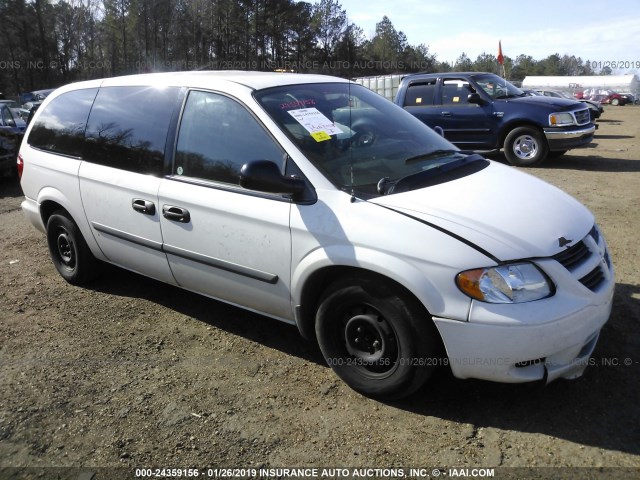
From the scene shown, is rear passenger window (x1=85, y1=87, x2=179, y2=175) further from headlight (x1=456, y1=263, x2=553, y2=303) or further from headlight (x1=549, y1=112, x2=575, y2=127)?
headlight (x1=549, y1=112, x2=575, y2=127)

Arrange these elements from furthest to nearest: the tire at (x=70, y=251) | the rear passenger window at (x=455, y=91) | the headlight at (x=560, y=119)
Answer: the rear passenger window at (x=455, y=91) → the headlight at (x=560, y=119) → the tire at (x=70, y=251)

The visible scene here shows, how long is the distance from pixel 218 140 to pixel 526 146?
8710 mm

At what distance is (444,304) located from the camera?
2.53 metres

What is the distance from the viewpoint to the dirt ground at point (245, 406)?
256 centimetres

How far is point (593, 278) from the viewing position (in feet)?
9.14

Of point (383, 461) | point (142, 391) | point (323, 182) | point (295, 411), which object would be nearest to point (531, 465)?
point (383, 461)

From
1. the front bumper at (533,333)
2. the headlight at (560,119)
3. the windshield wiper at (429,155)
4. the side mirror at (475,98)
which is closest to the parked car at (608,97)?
the headlight at (560,119)

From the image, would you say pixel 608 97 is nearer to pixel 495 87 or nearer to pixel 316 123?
pixel 495 87

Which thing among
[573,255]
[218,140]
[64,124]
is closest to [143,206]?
[218,140]

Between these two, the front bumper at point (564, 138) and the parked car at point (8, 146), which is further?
the front bumper at point (564, 138)

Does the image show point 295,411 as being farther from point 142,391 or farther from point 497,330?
point 497,330

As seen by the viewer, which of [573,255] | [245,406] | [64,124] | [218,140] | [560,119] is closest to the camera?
[573,255]

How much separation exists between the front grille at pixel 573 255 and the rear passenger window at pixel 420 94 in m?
8.93

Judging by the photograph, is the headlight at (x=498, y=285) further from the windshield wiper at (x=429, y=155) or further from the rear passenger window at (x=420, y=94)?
the rear passenger window at (x=420, y=94)
